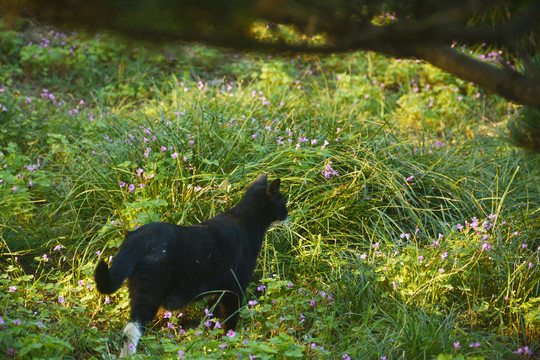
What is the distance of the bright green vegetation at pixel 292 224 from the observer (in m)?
3.35

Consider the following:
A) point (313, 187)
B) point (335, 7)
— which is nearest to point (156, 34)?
point (335, 7)

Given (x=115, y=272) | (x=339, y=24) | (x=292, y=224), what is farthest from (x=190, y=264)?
(x=339, y=24)

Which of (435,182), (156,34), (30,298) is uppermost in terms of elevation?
(156,34)

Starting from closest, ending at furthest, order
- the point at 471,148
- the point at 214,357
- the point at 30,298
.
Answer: the point at 214,357
the point at 30,298
the point at 471,148

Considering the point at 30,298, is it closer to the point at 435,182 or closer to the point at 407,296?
the point at 407,296

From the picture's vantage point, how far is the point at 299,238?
14.4ft

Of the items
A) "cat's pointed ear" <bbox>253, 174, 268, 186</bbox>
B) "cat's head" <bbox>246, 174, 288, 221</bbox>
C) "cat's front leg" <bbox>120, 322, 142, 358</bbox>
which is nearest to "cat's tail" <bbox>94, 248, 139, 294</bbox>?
"cat's front leg" <bbox>120, 322, 142, 358</bbox>

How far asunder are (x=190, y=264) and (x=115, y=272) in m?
0.43

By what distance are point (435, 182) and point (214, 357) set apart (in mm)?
2675

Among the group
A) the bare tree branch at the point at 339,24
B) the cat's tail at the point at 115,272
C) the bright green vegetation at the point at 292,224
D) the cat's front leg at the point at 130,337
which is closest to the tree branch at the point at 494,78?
the bare tree branch at the point at 339,24

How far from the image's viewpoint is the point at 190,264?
3.41 meters

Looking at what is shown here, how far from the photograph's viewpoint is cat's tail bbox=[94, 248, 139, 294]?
304 centimetres

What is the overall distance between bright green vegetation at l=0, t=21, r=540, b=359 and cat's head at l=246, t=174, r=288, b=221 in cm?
34

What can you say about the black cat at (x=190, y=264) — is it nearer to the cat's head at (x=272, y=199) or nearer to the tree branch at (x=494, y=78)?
the cat's head at (x=272, y=199)
